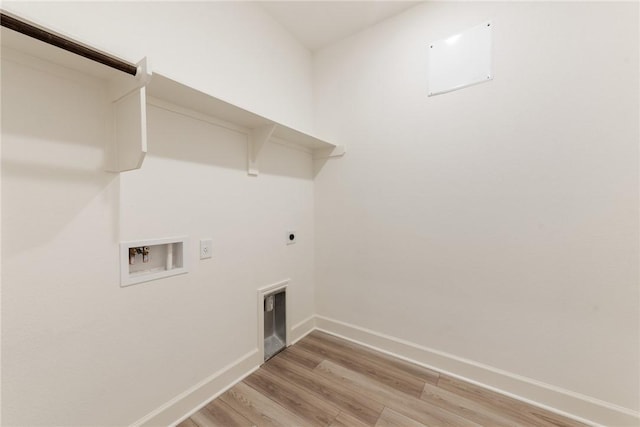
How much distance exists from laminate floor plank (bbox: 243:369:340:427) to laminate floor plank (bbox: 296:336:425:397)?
0.40m

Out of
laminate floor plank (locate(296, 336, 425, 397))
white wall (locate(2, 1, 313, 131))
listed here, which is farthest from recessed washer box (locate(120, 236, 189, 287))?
laminate floor plank (locate(296, 336, 425, 397))

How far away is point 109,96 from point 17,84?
0.27 m

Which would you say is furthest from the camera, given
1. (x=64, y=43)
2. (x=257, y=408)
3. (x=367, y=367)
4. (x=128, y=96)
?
(x=367, y=367)

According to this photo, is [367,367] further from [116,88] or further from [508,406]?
[116,88]

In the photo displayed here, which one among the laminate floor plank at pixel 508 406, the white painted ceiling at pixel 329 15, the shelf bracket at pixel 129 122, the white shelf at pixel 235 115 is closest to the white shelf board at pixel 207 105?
the white shelf at pixel 235 115

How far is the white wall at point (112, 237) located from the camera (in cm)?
93

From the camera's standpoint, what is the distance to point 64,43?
82 centimetres

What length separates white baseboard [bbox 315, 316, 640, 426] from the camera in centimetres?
133

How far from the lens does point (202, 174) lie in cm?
151

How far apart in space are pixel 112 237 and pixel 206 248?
1.56ft

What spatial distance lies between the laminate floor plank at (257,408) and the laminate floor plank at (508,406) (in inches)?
41.5

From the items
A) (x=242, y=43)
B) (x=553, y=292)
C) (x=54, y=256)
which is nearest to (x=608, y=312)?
(x=553, y=292)

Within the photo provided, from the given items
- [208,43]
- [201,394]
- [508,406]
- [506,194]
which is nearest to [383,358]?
[508,406]

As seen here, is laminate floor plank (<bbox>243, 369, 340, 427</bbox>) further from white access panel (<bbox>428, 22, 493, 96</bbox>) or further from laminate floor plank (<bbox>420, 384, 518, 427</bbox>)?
white access panel (<bbox>428, 22, 493, 96</bbox>)
